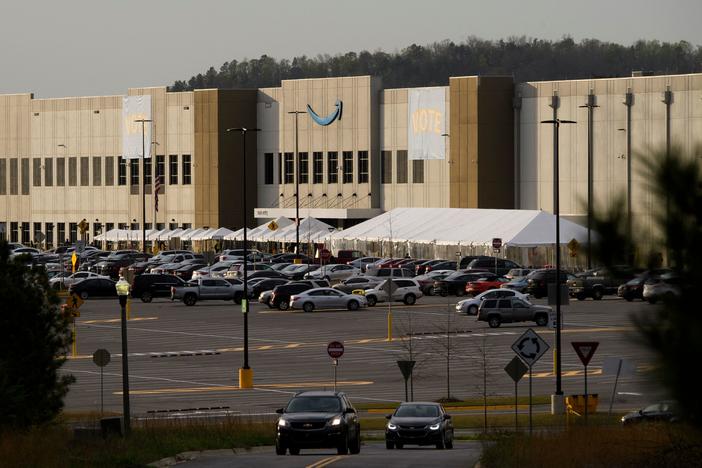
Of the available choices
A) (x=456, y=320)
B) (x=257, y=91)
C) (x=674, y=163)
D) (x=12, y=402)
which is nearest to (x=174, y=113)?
(x=257, y=91)

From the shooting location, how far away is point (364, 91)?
4788 inches

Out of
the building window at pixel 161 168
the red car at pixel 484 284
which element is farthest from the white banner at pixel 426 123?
the red car at pixel 484 284

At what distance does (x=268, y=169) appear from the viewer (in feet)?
420

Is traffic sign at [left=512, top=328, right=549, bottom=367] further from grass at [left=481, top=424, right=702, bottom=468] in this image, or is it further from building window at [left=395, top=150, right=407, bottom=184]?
building window at [left=395, top=150, right=407, bottom=184]

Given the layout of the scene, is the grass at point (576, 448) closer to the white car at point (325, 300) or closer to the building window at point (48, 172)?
the white car at point (325, 300)

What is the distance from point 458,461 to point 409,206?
91.3 metres

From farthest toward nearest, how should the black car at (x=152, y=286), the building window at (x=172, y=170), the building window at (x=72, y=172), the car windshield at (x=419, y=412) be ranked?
the building window at (x=72, y=172) < the building window at (x=172, y=170) < the black car at (x=152, y=286) < the car windshield at (x=419, y=412)

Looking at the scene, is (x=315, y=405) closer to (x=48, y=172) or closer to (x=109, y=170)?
(x=109, y=170)

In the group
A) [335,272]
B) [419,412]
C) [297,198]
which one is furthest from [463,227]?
[419,412]

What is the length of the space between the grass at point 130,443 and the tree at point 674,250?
557 inches

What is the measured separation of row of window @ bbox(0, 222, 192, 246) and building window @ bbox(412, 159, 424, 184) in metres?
26.7

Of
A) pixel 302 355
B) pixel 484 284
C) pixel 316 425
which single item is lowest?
pixel 302 355

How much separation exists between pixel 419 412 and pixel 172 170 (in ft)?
331

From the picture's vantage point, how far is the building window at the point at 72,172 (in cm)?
13873
